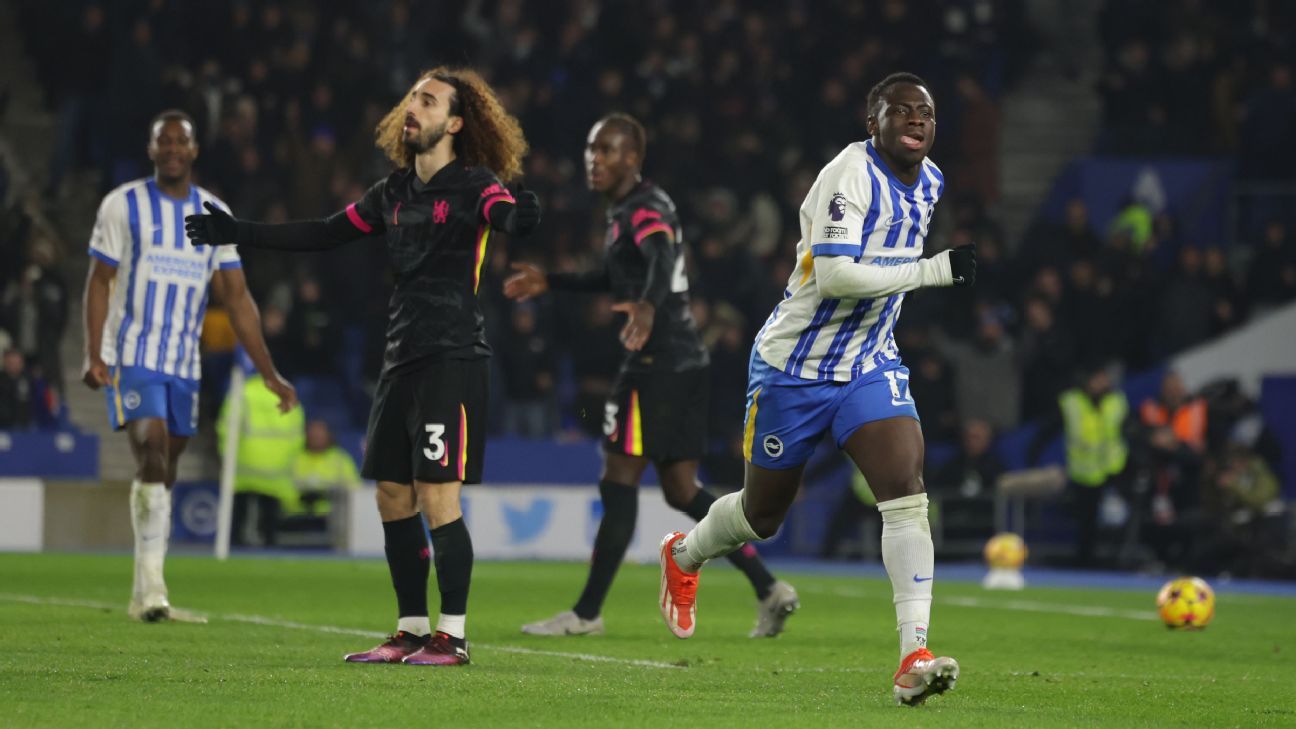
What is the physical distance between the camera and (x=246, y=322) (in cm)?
1011

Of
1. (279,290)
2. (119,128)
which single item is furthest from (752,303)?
(119,128)

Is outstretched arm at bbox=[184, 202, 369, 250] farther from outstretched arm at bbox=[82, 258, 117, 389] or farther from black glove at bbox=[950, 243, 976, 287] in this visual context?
black glove at bbox=[950, 243, 976, 287]

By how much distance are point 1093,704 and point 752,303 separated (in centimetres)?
1443

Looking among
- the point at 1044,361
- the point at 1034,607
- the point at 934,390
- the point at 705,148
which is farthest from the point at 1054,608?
the point at 705,148

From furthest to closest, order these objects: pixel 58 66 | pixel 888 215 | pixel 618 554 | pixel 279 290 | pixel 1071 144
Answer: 1. pixel 1071 144
2. pixel 58 66
3. pixel 279 290
4. pixel 618 554
5. pixel 888 215

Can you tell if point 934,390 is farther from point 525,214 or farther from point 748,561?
point 525,214

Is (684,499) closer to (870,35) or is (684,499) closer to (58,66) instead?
(58,66)

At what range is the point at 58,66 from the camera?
72.3ft

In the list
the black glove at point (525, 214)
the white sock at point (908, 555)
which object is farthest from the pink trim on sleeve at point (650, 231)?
the white sock at point (908, 555)

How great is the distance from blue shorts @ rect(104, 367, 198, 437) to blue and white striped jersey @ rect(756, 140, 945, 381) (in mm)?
3812

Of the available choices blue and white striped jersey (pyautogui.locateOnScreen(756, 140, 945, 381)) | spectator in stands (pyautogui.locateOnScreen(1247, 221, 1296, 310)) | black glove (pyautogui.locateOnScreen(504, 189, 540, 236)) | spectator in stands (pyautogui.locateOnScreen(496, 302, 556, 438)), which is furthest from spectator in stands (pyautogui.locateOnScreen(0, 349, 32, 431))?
spectator in stands (pyautogui.locateOnScreen(1247, 221, 1296, 310))

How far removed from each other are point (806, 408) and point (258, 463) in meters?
13.0

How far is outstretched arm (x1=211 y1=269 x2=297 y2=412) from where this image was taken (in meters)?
9.81

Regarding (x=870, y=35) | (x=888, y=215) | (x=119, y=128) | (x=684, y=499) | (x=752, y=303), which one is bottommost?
(x=684, y=499)
